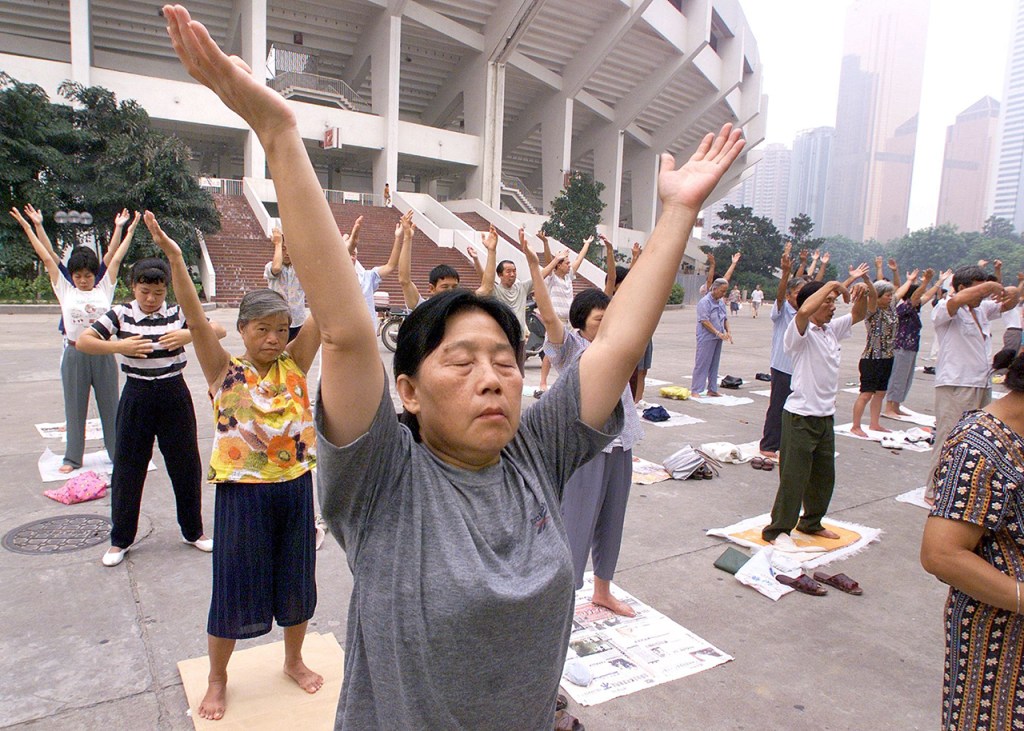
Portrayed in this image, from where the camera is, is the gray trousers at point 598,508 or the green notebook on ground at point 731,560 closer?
the gray trousers at point 598,508

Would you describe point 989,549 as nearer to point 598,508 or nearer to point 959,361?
point 598,508

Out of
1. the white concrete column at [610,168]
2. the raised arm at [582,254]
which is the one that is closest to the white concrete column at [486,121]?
the white concrete column at [610,168]

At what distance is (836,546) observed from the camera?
4.01 metres

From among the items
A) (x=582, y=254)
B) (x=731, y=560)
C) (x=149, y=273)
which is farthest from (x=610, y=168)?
(x=149, y=273)

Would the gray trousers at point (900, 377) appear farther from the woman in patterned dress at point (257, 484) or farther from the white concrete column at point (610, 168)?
the white concrete column at point (610, 168)

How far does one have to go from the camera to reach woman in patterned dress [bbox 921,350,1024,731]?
1.49m

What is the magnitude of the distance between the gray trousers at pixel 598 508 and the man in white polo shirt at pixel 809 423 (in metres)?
1.40

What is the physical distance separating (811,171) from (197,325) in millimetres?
92407

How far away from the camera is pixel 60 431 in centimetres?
Result: 584

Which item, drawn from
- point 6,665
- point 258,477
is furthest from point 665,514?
point 6,665

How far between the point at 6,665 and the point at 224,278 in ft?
59.3

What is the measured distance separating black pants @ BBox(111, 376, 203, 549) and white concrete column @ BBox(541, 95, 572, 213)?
1210 inches

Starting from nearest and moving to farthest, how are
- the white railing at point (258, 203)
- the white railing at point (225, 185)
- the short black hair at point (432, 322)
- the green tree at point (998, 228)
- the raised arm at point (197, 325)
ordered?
the short black hair at point (432, 322), the raised arm at point (197, 325), the white railing at point (258, 203), the white railing at point (225, 185), the green tree at point (998, 228)

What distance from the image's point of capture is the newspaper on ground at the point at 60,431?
224 inches
